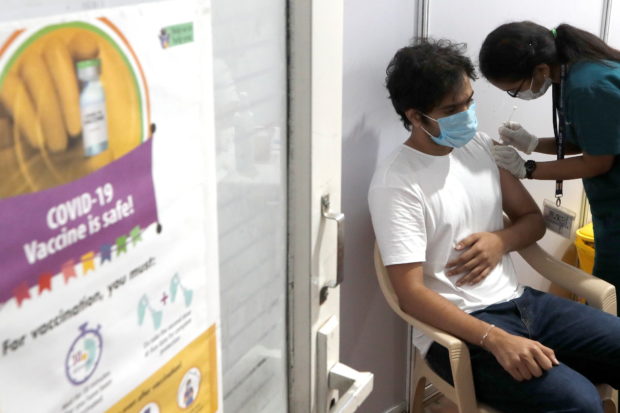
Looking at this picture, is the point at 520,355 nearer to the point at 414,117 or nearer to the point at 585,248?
the point at 414,117

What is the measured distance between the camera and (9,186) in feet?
2.41

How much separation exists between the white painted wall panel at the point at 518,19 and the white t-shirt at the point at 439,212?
34cm

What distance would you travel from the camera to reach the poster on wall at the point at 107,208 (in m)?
0.76

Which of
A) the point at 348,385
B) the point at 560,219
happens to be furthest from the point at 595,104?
the point at 348,385

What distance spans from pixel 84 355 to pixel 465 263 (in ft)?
4.50

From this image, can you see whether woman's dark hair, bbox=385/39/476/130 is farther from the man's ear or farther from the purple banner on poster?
the purple banner on poster

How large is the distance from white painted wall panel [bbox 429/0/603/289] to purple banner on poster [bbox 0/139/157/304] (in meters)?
1.51

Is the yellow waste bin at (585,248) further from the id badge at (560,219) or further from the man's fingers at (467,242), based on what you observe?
the man's fingers at (467,242)

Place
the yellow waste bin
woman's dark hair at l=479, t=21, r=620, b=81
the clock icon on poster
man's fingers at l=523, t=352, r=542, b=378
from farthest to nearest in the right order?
the yellow waste bin → woman's dark hair at l=479, t=21, r=620, b=81 → man's fingers at l=523, t=352, r=542, b=378 → the clock icon on poster

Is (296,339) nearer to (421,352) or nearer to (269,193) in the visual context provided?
(269,193)

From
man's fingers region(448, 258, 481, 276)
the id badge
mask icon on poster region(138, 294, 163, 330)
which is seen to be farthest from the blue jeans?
mask icon on poster region(138, 294, 163, 330)

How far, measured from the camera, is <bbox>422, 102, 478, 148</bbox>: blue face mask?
1.97 metres

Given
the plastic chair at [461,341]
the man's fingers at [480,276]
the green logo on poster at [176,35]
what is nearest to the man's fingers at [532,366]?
the plastic chair at [461,341]

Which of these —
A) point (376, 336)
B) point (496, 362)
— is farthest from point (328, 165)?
point (376, 336)
